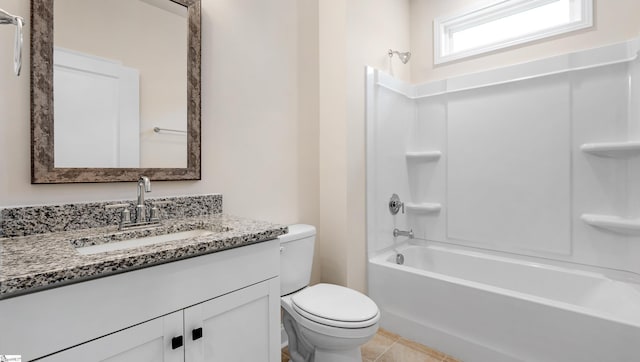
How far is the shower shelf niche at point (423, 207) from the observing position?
8.86ft

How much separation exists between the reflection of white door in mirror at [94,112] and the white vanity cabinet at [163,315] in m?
0.68

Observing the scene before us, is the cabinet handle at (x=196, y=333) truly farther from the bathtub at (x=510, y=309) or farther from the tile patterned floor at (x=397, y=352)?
the bathtub at (x=510, y=309)

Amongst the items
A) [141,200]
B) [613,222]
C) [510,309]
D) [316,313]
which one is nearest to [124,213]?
[141,200]

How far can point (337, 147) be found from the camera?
2.20m

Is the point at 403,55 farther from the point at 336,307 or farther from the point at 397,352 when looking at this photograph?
the point at 397,352

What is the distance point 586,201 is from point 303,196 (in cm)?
196

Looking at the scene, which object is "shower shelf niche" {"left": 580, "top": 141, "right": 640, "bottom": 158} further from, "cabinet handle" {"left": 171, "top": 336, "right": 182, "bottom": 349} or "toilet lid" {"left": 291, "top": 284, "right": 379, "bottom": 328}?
"cabinet handle" {"left": 171, "top": 336, "right": 182, "bottom": 349}

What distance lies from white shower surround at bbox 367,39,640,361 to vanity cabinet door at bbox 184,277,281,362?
1190mm

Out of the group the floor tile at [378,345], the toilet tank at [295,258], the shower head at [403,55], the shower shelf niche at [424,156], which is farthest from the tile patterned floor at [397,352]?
the shower head at [403,55]

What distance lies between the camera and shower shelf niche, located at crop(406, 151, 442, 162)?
2690mm

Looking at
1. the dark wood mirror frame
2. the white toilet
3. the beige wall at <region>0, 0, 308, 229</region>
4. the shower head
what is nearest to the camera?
the dark wood mirror frame

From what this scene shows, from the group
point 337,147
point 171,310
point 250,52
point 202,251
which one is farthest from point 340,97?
point 171,310

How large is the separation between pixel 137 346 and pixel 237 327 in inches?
13.3

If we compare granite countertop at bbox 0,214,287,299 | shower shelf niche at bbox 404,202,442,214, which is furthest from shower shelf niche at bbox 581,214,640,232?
granite countertop at bbox 0,214,287,299
